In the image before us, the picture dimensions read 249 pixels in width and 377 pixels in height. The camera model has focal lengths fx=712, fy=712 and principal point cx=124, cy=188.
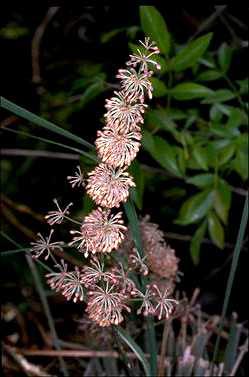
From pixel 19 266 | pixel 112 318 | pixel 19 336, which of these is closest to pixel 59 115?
pixel 19 266

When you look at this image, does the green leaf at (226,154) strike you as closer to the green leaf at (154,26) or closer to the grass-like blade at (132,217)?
the green leaf at (154,26)

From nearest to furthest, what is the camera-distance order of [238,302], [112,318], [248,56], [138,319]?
[112,318] < [138,319] < [248,56] < [238,302]

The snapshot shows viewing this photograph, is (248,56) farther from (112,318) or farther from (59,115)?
(112,318)

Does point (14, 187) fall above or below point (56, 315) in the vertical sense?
above

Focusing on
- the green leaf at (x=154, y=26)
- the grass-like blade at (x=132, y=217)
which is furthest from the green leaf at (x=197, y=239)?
the grass-like blade at (x=132, y=217)

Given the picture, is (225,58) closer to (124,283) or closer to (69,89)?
(69,89)

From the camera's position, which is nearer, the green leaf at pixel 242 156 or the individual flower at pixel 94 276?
the individual flower at pixel 94 276
